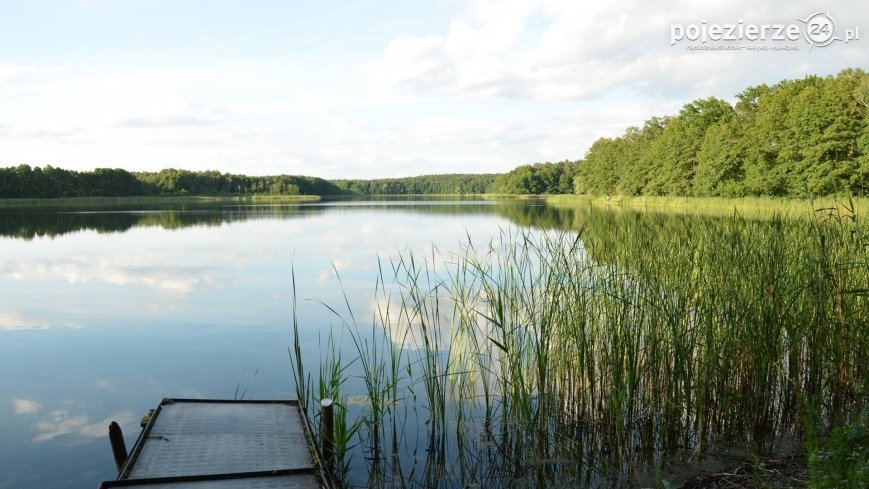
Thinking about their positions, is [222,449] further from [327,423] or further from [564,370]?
[564,370]

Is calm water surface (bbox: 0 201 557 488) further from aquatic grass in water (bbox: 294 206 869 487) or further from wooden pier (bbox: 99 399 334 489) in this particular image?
aquatic grass in water (bbox: 294 206 869 487)

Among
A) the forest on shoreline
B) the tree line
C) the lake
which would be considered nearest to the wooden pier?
the lake

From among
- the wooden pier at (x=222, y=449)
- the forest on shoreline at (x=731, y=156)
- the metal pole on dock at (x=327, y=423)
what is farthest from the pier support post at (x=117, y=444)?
the forest on shoreline at (x=731, y=156)

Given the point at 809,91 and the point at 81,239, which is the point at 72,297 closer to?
the point at 81,239

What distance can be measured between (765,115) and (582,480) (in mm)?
42045

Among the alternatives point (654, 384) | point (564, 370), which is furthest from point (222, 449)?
point (654, 384)

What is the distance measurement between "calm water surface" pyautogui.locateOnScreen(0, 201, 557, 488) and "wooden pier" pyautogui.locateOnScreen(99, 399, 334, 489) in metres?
0.81

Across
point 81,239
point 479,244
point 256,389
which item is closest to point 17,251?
point 81,239

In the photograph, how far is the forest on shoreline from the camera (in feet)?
106

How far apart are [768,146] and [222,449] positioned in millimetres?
42771

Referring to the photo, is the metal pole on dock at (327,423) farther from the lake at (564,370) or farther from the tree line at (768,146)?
the tree line at (768,146)

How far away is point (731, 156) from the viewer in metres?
41.3

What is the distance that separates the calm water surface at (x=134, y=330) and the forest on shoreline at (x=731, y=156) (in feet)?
23.5

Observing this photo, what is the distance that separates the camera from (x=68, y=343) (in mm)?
9539
